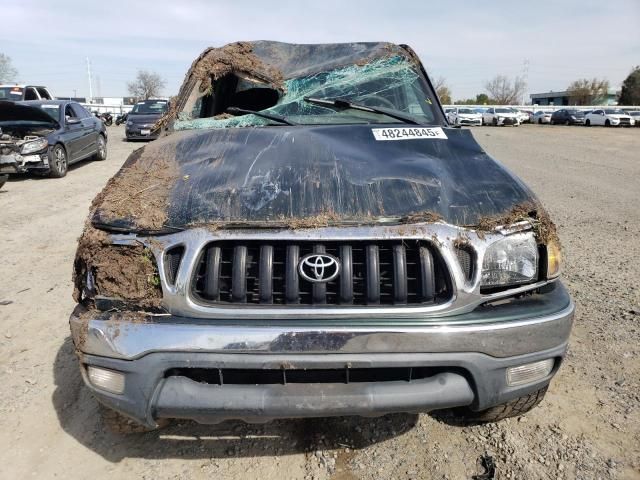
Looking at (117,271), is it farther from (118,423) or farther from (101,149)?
A: (101,149)

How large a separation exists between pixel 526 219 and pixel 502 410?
3.00 feet

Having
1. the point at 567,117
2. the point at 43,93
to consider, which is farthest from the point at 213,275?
the point at 567,117

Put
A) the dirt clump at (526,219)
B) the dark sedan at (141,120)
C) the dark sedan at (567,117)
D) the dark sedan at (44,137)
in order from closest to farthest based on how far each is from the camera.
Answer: the dirt clump at (526,219)
the dark sedan at (44,137)
the dark sedan at (141,120)
the dark sedan at (567,117)

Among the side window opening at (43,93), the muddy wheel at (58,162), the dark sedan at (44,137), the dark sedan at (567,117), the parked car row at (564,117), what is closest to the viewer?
the dark sedan at (44,137)

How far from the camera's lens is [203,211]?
7.17ft

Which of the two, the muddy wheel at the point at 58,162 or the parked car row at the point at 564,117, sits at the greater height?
the parked car row at the point at 564,117

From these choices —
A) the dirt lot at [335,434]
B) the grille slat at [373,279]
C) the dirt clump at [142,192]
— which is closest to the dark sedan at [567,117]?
the dirt lot at [335,434]

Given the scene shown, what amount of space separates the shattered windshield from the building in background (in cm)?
7967

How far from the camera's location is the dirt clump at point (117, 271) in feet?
6.75

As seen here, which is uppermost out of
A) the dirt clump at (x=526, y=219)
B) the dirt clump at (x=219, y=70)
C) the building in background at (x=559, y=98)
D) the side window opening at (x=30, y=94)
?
the building in background at (x=559, y=98)

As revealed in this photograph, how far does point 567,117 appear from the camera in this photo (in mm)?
41094

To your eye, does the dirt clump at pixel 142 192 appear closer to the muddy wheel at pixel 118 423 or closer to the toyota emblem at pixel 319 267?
the toyota emblem at pixel 319 267

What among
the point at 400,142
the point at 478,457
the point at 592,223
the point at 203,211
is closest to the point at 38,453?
the point at 203,211

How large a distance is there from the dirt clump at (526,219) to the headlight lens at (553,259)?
0.02m
